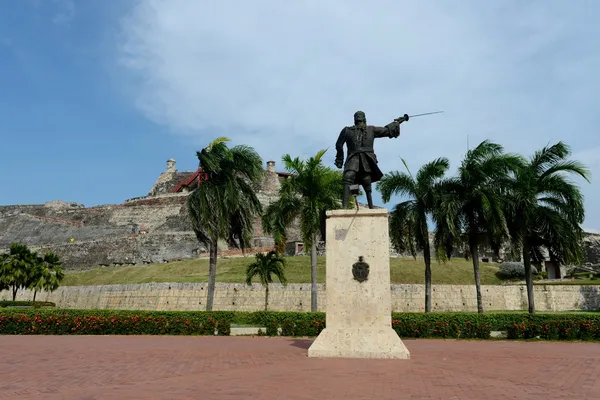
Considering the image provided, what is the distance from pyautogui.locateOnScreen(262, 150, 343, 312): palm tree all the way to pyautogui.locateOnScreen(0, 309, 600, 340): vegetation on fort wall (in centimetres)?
505

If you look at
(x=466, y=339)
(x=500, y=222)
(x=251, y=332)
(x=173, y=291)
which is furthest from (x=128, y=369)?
(x=173, y=291)

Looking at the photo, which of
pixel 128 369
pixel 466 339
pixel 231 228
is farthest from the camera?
pixel 231 228

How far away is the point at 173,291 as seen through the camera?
3098 centimetres

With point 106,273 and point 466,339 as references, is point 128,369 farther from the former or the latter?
point 106,273

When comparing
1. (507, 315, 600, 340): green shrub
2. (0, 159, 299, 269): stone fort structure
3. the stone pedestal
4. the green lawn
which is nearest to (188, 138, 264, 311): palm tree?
the stone pedestal

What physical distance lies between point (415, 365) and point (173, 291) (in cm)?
2434

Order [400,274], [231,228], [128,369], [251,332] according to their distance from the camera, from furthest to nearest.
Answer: [400,274] → [231,228] → [251,332] → [128,369]

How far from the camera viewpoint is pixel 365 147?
11.6m

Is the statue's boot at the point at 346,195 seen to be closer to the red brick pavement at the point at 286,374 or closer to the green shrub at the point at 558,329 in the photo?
the red brick pavement at the point at 286,374

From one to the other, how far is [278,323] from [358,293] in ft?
25.4

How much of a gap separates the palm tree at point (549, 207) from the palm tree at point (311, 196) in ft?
27.0

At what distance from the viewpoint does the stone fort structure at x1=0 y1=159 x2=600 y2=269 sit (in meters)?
57.3

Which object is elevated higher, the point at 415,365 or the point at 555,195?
the point at 555,195

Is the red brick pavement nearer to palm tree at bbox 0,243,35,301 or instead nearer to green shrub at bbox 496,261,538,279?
palm tree at bbox 0,243,35,301
